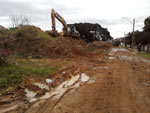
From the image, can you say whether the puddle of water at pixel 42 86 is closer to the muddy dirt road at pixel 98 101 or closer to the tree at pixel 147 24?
the muddy dirt road at pixel 98 101

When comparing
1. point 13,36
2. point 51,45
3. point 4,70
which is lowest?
point 4,70

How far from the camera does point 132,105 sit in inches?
118

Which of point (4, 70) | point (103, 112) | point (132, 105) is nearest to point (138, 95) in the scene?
point (132, 105)

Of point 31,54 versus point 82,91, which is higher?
point 31,54

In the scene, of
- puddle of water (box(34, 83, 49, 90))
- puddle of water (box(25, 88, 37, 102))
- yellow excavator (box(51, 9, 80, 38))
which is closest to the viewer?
puddle of water (box(25, 88, 37, 102))

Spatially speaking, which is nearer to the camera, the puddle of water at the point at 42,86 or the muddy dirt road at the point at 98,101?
the muddy dirt road at the point at 98,101

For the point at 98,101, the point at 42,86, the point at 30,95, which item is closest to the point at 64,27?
the point at 42,86

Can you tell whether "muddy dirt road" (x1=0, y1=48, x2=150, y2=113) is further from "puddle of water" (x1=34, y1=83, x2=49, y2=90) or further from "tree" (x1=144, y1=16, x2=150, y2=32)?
"tree" (x1=144, y1=16, x2=150, y2=32)


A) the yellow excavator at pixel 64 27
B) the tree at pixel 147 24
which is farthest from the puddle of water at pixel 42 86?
the tree at pixel 147 24

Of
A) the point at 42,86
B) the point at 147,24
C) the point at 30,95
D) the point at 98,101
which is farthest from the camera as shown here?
the point at 147,24

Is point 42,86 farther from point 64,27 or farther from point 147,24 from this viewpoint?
point 147,24

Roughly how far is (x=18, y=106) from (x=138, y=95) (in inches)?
134

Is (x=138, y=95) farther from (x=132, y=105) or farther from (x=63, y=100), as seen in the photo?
(x=63, y=100)

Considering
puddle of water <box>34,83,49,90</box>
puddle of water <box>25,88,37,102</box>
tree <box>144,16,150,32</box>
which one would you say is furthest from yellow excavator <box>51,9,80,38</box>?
tree <box>144,16,150,32</box>
